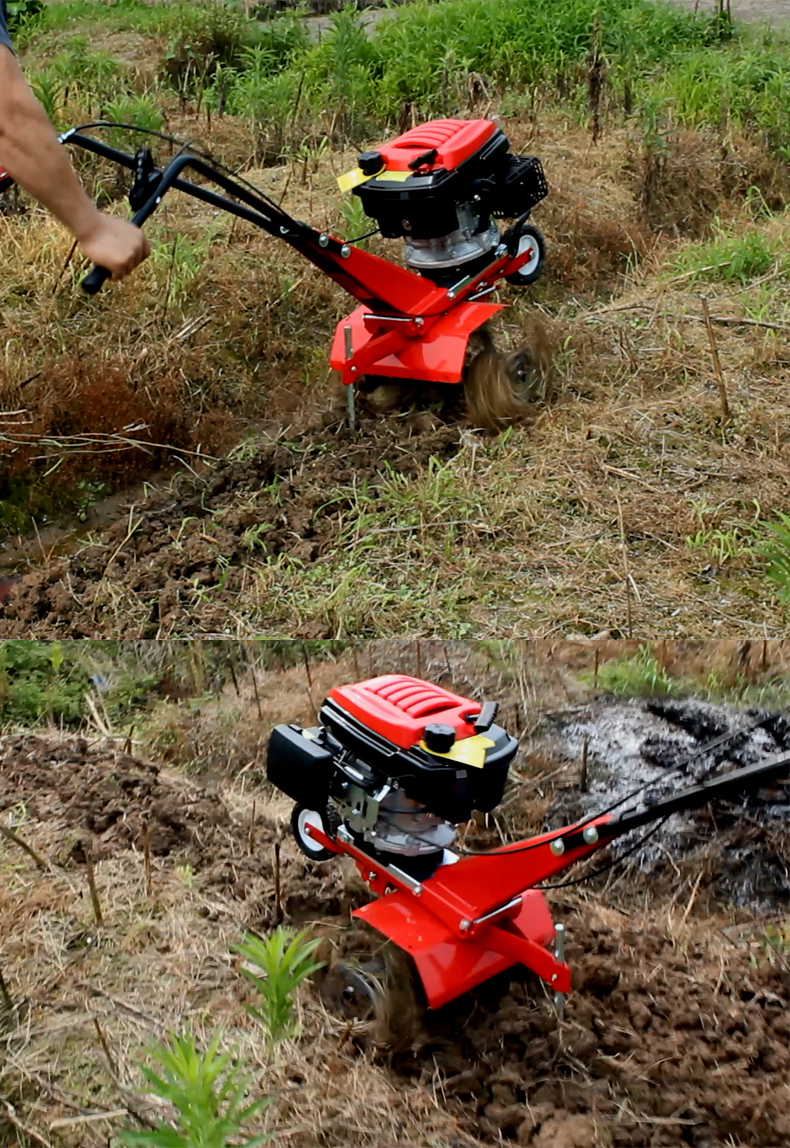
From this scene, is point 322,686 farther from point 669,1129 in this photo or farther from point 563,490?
point 669,1129

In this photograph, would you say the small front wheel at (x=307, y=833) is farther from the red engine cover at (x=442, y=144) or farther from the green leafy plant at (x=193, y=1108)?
the red engine cover at (x=442, y=144)

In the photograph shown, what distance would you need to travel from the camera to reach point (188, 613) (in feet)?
12.4

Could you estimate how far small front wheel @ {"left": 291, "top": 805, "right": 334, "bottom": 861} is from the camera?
3318 mm

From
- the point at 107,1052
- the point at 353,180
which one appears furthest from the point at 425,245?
the point at 107,1052

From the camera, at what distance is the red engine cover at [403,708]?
2.89 meters

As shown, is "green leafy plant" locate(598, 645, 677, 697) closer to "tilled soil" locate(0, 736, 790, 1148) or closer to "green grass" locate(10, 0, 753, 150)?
"tilled soil" locate(0, 736, 790, 1148)

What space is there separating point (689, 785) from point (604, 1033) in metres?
0.95

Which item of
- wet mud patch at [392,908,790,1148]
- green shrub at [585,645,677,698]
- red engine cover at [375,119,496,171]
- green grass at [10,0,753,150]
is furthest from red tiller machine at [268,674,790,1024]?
green grass at [10,0,753,150]

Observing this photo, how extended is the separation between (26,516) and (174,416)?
0.67m

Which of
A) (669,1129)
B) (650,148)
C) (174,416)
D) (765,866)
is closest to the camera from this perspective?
(669,1129)

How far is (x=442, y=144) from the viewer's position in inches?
170

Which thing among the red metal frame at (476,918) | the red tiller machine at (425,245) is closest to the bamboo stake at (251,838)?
the red metal frame at (476,918)

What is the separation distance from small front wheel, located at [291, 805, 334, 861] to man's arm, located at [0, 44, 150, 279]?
1.50 metres

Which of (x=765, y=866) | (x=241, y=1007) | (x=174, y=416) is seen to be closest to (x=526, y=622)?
(x=765, y=866)
